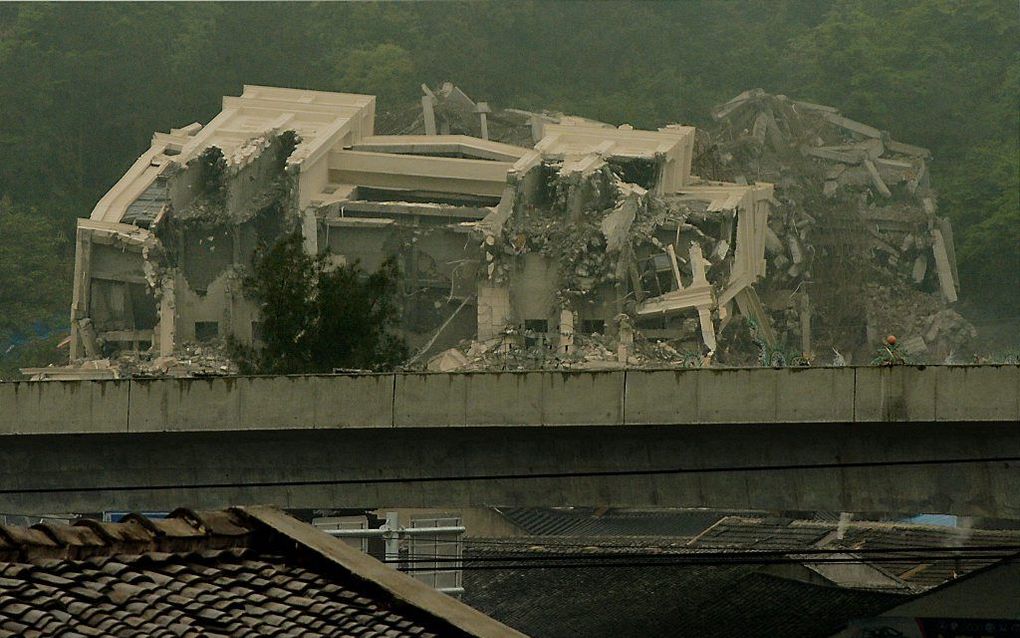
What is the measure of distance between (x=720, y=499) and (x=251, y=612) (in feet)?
29.6

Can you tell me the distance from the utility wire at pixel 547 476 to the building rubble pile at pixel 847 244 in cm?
3303

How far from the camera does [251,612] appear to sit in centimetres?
763

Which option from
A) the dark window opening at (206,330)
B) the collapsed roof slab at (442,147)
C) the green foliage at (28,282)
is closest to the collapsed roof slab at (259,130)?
the collapsed roof slab at (442,147)

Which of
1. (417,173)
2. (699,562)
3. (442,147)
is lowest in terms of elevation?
(699,562)

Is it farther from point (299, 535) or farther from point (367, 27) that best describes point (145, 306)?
point (299, 535)

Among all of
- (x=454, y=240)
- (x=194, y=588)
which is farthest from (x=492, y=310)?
(x=194, y=588)

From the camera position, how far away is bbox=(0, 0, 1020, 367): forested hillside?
215 ft

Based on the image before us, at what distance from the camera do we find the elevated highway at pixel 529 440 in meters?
15.6

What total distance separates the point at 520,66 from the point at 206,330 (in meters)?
30.2

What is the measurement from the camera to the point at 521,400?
1605 cm

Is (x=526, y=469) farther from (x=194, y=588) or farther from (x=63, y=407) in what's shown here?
(x=194, y=588)

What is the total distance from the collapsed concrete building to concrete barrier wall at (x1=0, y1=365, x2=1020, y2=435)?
22761mm

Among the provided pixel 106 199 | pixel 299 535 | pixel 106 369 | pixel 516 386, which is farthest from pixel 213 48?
pixel 299 535

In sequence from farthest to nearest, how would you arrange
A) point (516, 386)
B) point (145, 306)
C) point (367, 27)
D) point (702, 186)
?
point (367, 27), point (702, 186), point (145, 306), point (516, 386)
